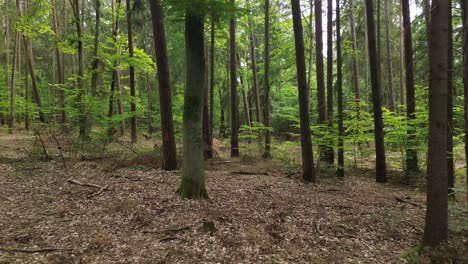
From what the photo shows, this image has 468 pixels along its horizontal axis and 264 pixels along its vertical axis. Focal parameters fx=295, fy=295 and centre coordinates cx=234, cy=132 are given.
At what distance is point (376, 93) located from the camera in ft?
32.5

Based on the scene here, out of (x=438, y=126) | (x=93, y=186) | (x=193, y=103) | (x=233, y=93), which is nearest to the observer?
(x=438, y=126)

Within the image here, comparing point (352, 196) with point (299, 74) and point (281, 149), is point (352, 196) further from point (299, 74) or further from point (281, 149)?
point (281, 149)

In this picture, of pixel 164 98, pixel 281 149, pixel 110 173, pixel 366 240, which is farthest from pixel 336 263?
pixel 281 149

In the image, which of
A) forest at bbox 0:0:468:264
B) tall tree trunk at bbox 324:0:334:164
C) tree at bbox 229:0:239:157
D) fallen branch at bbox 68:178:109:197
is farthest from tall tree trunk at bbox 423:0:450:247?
tree at bbox 229:0:239:157

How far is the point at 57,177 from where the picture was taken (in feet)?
27.7

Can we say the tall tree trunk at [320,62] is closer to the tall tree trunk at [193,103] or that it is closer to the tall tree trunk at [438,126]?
the tall tree trunk at [193,103]

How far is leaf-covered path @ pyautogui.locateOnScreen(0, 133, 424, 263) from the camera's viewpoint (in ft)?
15.7

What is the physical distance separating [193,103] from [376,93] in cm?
662

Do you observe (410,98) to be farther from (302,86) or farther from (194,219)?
(194,219)

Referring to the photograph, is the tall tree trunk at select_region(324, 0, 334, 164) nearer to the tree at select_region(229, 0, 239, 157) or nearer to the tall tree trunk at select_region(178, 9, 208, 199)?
the tree at select_region(229, 0, 239, 157)

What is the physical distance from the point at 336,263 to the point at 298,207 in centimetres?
249

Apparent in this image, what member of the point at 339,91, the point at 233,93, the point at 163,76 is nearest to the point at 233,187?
the point at 163,76

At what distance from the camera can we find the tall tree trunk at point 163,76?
27.7 ft

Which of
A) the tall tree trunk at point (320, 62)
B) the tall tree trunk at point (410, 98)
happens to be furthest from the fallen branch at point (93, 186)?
the tall tree trunk at point (410, 98)
